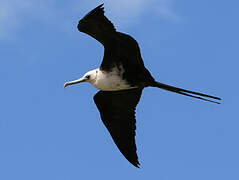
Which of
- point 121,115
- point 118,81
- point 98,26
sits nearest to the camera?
point 98,26

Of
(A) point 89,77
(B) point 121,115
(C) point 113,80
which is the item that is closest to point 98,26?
(C) point 113,80

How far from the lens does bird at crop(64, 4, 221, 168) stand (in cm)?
800

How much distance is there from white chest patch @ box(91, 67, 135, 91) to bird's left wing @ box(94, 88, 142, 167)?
0.55m

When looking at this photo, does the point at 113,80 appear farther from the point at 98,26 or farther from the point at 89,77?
the point at 98,26

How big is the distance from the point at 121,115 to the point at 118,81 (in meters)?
0.88

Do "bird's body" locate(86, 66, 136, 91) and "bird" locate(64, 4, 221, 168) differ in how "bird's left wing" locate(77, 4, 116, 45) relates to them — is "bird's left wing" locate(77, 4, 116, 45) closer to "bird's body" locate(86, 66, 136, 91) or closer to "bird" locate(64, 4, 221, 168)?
"bird" locate(64, 4, 221, 168)

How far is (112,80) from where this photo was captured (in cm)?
841

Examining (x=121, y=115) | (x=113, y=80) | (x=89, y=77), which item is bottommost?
(x=121, y=115)

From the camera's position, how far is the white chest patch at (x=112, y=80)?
8.39 m

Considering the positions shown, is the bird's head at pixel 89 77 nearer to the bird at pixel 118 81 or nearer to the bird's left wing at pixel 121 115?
the bird at pixel 118 81

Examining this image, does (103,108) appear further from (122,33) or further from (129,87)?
(122,33)

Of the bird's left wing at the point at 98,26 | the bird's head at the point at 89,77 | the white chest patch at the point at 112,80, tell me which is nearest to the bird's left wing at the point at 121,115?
the bird's head at the point at 89,77

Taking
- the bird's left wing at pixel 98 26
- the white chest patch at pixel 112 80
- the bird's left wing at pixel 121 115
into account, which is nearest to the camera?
the bird's left wing at pixel 98 26

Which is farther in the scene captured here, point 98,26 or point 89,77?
point 89,77
